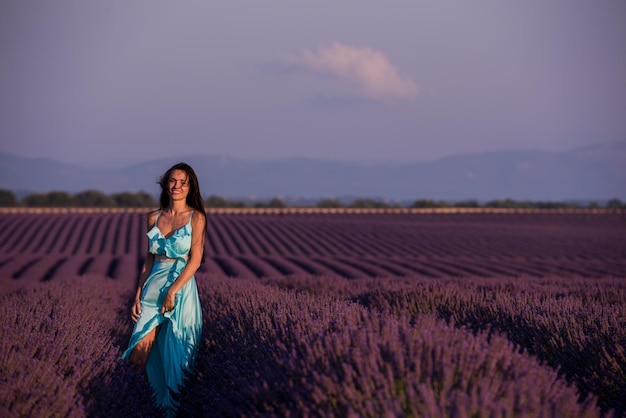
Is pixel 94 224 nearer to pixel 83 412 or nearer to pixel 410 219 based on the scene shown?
pixel 410 219

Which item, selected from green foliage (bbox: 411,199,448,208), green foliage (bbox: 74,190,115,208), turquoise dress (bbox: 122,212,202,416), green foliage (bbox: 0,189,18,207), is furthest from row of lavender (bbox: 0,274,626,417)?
green foliage (bbox: 0,189,18,207)

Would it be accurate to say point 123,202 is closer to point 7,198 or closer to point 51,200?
point 51,200

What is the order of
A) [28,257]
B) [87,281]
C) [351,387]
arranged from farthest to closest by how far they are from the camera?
[28,257] < [87,281] < [351,387]

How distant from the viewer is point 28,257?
20500mm

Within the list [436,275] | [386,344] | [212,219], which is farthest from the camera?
[212,219]

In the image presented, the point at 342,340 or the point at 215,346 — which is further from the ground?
the point at 342,340

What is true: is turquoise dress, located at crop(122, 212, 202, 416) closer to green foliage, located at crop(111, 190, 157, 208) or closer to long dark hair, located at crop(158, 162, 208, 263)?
long dark hair, located at crop(158, 162, 208, 263)

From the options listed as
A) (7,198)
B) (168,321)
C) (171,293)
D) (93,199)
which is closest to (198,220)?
(171,293)

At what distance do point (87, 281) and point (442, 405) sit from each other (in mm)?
9399

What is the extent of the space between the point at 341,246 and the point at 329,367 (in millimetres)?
22706

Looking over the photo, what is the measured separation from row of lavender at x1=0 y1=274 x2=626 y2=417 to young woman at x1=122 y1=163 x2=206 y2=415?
0.57 ft

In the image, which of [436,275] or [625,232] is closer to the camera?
[436,275]

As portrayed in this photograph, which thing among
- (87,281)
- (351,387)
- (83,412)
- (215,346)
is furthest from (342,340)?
(87,281)

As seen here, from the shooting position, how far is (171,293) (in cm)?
493
